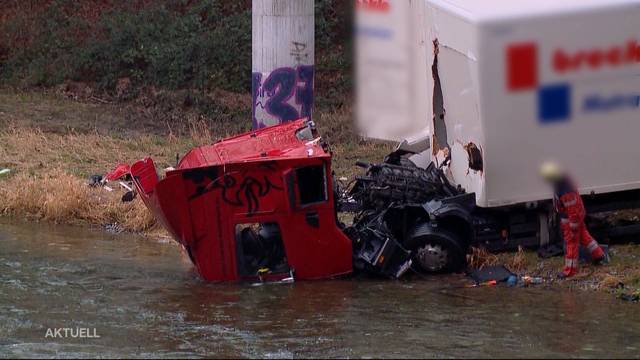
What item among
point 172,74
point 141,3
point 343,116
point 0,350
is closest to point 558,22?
point 0,350

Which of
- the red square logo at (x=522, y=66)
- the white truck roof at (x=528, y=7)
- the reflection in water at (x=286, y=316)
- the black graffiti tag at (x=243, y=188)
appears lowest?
the reflection in water at (x=286, y=316)

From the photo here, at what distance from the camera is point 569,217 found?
41.4ft

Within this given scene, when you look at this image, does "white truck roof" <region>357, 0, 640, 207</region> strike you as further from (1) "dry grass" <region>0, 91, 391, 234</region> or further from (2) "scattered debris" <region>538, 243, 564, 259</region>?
(1) "dry grass" <region>0, 91, 391, 234</region>

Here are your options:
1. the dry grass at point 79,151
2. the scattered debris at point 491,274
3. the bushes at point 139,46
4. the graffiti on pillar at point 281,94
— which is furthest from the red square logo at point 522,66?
the bushes at point 139,46

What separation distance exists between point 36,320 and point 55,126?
11.3 meters

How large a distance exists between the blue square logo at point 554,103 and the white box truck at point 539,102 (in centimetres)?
1

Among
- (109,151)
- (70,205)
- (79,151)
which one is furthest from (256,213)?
(79,151)

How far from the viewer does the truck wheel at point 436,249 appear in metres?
13.1

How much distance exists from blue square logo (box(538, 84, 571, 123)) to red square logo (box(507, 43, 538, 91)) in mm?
167

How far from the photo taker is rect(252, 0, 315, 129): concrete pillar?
60.6 ft

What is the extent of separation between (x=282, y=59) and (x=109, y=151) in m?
3.63

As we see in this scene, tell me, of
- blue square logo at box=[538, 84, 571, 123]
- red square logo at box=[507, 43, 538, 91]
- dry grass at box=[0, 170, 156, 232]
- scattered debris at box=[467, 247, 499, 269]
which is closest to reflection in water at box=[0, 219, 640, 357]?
scattered debris at box=[467, 247, 499, 269]

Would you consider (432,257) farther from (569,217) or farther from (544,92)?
(544,92)

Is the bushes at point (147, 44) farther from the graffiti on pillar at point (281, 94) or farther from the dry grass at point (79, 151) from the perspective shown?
the graffiti on pillar at point (281, 94)
